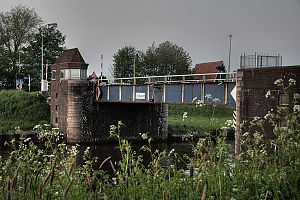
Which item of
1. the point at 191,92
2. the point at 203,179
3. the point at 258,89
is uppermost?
the point at 258,89

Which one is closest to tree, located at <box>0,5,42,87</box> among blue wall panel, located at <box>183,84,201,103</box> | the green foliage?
blue wall panel, located at <box>183,84,201,103</box>

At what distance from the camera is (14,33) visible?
65750mm

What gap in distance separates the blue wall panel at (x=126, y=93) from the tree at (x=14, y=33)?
28909 mm

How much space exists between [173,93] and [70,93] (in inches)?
456

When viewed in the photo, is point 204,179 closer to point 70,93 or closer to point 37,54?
point 70,93

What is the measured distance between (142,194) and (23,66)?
197ft

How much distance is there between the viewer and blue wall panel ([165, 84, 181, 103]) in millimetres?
31781

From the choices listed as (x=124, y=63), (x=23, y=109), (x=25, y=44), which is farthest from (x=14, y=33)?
(x=23, y=109)

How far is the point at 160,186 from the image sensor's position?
18.4 ft

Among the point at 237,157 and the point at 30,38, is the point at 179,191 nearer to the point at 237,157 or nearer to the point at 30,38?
the point at 237,157

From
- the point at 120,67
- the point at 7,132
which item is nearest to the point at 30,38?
the point at 120,67

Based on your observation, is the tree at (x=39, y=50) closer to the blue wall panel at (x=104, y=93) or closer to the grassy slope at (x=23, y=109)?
the grassy slope at (x=23, y=109)

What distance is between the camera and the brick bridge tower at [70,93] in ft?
131

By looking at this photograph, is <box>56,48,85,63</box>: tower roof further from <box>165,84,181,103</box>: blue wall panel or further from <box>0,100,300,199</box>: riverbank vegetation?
<box>0,100,300,199</box>: riverbank vegetation
